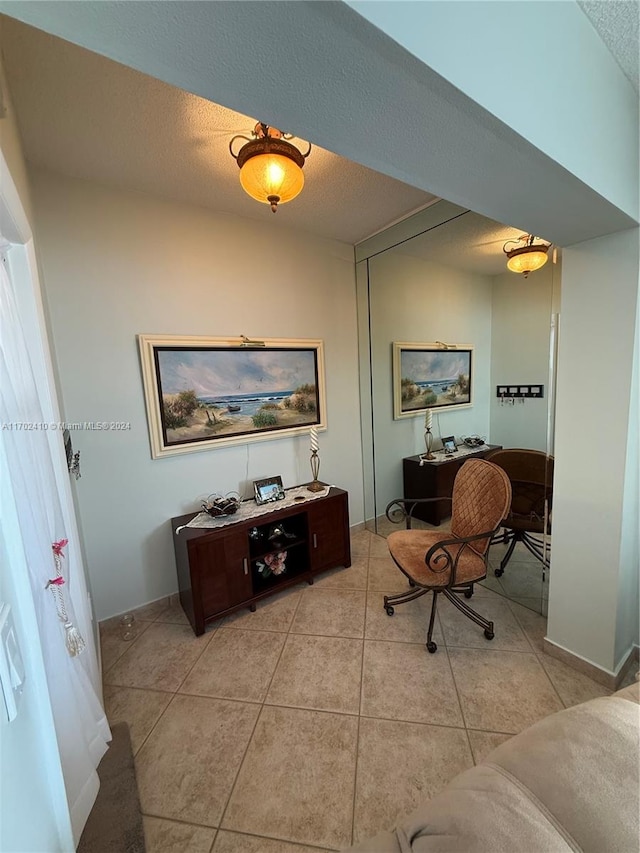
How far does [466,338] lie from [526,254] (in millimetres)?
819

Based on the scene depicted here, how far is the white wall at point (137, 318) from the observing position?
6.46ft

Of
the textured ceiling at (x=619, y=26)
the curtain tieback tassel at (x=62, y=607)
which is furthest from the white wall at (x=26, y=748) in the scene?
the textured ceiling at (x=619, y=26)

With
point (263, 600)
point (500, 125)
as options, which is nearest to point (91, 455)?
point (263, 600)

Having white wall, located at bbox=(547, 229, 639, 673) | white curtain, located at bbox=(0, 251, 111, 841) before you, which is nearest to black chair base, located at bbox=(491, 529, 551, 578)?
white wall, located at bbox=(547, 229, 639, 673)

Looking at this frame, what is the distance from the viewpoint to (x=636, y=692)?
950mm

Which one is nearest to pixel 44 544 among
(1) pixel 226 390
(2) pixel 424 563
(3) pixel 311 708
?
(3) pixel 311 708

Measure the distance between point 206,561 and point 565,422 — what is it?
7.23 ft

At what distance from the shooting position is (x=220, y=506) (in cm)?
229

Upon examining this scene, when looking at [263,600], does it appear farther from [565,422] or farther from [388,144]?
[388,144]

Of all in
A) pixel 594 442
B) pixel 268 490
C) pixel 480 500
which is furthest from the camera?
pixel 268 490

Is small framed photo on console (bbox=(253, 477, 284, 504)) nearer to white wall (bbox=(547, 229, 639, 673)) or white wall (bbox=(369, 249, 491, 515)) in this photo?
white wall (bbox=(369, 249, 491, 515))

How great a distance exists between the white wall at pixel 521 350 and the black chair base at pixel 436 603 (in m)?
1.17

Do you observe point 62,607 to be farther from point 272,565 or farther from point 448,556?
point 448,556

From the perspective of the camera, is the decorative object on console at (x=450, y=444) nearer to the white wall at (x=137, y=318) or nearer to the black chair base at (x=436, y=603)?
the black chair base at (x=436, y=603)
